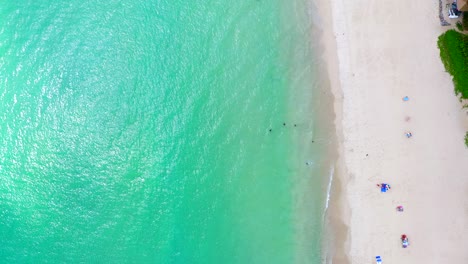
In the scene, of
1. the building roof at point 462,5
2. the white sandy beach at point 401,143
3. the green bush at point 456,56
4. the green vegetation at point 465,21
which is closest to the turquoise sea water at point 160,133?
the white sandy beach at point 401,143

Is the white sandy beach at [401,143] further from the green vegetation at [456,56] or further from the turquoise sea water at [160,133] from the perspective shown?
the turquoise sea water at [160,133]

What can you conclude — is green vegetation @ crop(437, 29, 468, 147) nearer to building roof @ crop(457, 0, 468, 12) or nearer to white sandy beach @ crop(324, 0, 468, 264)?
white sandy beach @ crop(324, 0, 468, 264)

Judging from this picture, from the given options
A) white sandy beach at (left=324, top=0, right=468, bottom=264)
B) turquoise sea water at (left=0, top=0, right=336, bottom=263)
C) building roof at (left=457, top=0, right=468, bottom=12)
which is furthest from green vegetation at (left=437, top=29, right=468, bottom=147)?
turquoise sea water at (left=0, top=0, right=336, bottom=263)

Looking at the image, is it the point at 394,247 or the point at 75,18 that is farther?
the point at 75,18

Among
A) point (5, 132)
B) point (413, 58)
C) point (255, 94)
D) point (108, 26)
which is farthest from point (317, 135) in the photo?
point (5, 132)

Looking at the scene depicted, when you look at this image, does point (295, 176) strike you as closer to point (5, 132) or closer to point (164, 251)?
point (164, 251)

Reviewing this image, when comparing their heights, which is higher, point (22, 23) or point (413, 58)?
point (22, 23)
